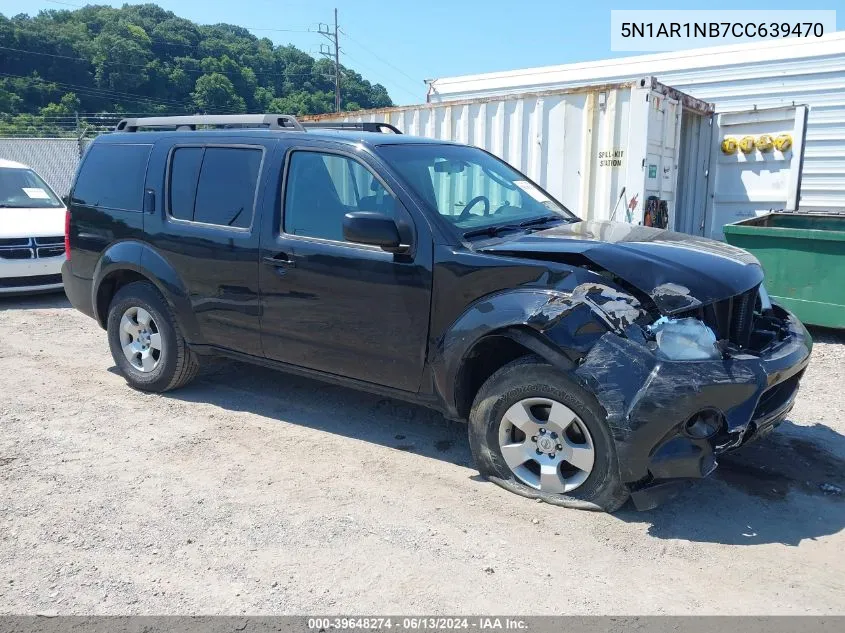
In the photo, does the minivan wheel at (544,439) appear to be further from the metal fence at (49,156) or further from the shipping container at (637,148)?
the metal fence at (49,156)

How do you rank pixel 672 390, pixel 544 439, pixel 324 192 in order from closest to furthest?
pixel 672 390 < pixel 544 439 < pixel 324 192

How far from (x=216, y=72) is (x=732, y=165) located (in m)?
55.1

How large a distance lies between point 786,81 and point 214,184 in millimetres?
8736

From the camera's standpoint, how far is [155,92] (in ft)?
196

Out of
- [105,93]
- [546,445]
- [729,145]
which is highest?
[105,93]

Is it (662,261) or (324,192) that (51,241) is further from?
(662,261)

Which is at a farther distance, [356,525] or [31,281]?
[31,281]

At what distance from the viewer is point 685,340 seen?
10.9 ft

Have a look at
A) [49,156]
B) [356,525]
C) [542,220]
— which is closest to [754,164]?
[542,220]

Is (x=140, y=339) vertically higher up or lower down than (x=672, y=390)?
lower down

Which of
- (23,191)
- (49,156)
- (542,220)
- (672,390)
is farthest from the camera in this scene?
(49,156)

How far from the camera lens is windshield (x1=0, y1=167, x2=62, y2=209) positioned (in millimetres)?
10078

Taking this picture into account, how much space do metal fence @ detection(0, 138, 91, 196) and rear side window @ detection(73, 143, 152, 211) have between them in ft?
42.9

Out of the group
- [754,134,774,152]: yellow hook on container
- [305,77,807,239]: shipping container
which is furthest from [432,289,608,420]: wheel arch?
[754,134,774,152]: yellow hook on container
